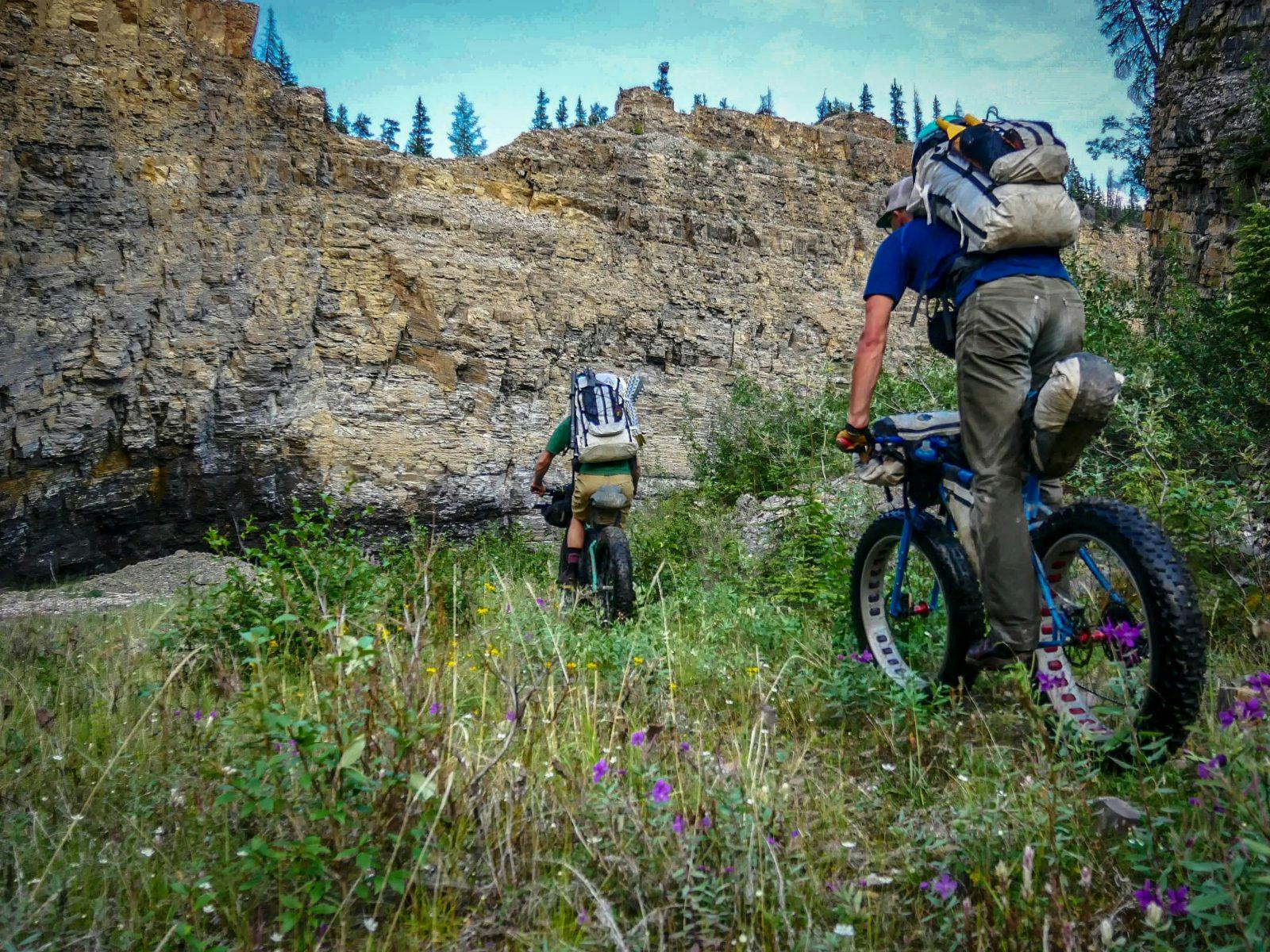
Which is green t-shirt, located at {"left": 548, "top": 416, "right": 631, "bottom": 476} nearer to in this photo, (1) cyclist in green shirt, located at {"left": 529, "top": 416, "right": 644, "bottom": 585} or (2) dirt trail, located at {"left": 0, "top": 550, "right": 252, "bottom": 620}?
(1) cyclist in green shirt, located at {"left": 529, "top": 416, "right": 644, "bottom": 585}

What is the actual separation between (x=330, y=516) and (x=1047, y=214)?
3781 mm

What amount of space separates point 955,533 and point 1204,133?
11688 millimetres

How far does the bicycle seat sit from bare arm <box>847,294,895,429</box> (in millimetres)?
97

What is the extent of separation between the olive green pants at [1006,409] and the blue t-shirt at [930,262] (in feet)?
0.19

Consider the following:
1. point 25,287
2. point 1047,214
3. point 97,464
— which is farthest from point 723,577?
point 25,287

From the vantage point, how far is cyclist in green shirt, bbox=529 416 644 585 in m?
6.25

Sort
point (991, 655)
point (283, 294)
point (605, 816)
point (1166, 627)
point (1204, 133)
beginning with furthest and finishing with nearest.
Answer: point (283, 294) < point (1204, 133) < point (991, 655) < point (1166, 627) < point (605, 816)

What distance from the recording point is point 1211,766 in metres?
1.43

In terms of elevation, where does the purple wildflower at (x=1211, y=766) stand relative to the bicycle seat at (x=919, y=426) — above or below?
below

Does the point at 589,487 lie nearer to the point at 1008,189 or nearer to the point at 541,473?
the point at 541,473

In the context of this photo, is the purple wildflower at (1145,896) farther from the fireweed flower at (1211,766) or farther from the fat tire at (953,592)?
the fat tire at (953,592)

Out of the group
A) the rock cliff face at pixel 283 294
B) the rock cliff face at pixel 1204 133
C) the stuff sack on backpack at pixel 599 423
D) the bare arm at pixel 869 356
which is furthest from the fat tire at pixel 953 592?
the rock cliff face at pixel 283 294

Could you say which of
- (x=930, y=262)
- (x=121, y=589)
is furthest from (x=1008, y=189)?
(x=121, y=589)

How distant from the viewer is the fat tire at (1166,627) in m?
2.04
